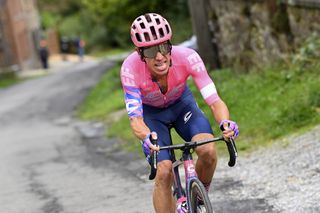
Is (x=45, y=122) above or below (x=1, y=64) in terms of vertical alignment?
above

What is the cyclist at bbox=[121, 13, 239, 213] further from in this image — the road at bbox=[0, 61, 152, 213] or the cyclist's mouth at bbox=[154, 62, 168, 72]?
the road at bbox=[0, 61, 152, 213]

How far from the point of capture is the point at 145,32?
17.6 ft

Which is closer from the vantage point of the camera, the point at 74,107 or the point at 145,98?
the point at 145,98

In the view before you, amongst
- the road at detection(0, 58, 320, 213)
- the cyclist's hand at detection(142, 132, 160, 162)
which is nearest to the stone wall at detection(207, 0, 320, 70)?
the road at detection(0, 58, 320, 213)

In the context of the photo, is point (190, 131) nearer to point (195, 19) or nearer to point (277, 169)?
point (277, 169)

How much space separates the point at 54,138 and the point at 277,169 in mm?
8534

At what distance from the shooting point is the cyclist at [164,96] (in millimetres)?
5387

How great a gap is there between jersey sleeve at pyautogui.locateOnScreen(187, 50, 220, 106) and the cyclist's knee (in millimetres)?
583

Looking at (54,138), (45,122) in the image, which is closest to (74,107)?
(45,122)

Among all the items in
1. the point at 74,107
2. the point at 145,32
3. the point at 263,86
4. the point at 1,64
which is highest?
the point at 145,32

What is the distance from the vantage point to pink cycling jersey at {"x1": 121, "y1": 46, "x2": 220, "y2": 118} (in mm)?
5535

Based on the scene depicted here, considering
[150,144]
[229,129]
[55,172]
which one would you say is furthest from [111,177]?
[229,129]

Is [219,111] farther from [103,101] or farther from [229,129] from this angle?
[103,101]

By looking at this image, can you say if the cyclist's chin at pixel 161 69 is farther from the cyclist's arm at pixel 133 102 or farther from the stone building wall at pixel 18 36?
the stone building wall at pixel 18 36
